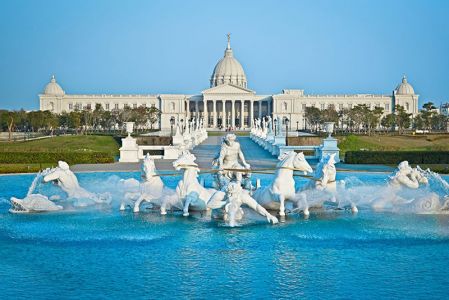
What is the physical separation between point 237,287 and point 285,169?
5387 millimetres

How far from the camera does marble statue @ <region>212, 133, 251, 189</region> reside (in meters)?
15.6

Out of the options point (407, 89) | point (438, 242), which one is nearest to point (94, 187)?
point (438, 242)

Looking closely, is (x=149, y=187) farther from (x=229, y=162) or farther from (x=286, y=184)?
(x=286, y=184)

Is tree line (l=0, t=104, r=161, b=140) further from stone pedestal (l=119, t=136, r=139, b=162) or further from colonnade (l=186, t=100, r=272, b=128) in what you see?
A: stone pedestal (l=119, t=136, r=139, b=162)

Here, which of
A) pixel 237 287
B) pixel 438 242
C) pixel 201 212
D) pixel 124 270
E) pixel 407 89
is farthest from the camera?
pixel 407 89

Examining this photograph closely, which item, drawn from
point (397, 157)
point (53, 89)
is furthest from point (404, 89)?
point (397, 157)

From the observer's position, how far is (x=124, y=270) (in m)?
9.66

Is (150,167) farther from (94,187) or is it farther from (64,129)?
(64,129)

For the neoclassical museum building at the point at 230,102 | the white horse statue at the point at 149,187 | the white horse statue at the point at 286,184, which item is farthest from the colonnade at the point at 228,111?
the white horse statue at the point at 286,184

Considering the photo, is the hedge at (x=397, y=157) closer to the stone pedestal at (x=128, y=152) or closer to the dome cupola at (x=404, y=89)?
the stone pedestal at (x=128, y=152)

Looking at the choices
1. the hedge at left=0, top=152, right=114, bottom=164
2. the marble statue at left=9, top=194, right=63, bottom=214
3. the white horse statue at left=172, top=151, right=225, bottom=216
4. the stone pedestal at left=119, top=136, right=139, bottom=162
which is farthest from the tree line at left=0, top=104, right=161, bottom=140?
the white horse statue at left=172, top=151, right=225, bottom=216

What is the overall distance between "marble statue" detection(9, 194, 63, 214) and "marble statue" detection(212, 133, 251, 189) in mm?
3972

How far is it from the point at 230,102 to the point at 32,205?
125 metres

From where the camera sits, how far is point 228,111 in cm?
14038
